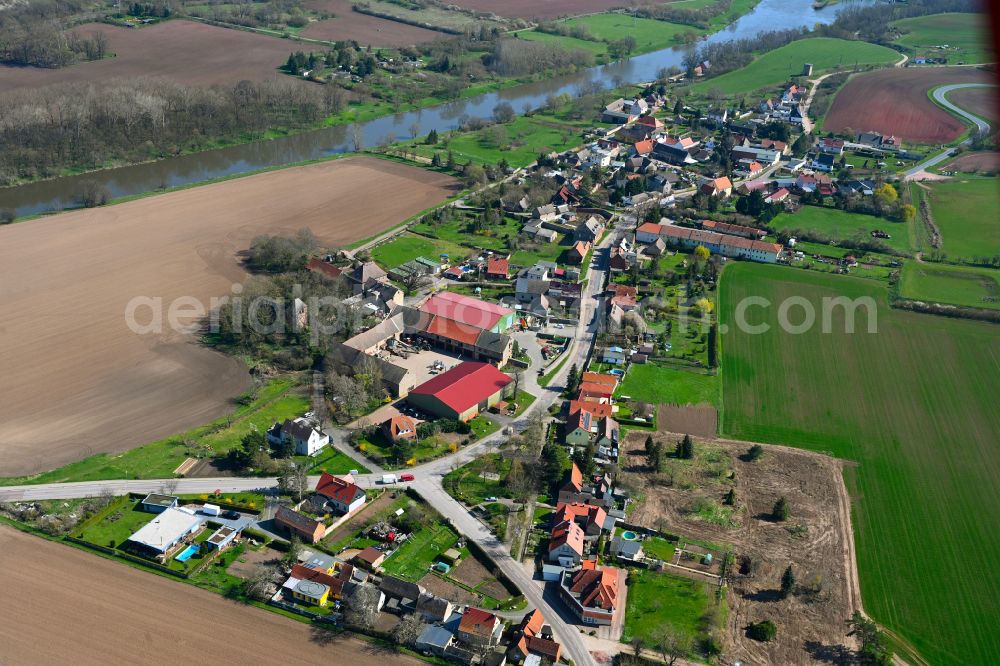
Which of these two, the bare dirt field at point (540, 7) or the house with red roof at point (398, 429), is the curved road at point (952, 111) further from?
the bare dirt field at point (540, 7)

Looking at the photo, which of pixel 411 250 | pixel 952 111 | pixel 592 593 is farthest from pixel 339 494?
pixel 952 111

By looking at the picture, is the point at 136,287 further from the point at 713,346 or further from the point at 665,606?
the point at 665,606

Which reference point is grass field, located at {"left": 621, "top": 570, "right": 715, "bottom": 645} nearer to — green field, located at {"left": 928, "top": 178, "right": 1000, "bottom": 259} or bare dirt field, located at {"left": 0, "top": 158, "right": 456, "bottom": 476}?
bare dirt field, located at {"left": 0, "top": 158, "right": 456, "bottom": 476}

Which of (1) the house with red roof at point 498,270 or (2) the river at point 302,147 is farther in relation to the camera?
(2) the river at point 302,147

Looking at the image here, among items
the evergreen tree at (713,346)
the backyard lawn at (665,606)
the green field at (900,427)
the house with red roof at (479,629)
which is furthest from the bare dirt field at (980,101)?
the house with red roof at (479,629)

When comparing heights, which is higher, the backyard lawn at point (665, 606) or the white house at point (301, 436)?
the white house at point (301, 436)

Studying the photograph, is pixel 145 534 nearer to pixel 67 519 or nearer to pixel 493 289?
pixel 67 519

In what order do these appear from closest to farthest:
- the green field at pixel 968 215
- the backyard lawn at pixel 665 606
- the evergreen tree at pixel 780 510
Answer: the backyard lawn at pixel 665 606, the evergreen tree at pixel 780 510, the green field at pixel 968 215
